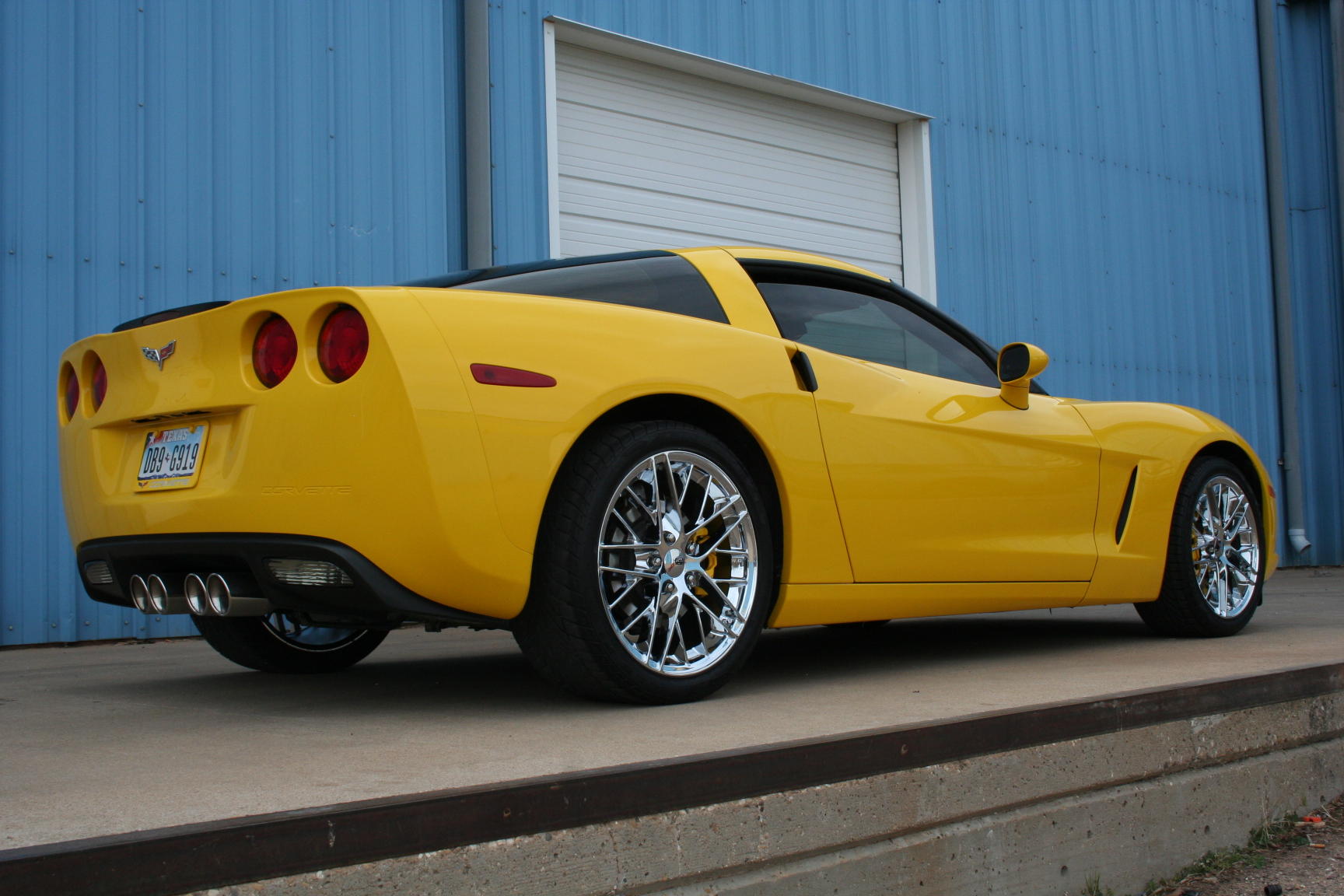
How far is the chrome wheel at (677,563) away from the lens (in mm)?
2930


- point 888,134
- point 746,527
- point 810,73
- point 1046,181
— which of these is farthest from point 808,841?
point 1046,181

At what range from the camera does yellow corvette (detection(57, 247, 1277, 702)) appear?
2666 millimetres

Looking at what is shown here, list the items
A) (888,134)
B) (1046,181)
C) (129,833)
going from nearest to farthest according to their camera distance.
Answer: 1. (129,833)
2. (888,134)
3. (1046,181)

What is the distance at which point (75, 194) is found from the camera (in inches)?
235

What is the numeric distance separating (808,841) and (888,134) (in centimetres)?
855

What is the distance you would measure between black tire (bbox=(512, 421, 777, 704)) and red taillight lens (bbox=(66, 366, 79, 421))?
1.55 meters

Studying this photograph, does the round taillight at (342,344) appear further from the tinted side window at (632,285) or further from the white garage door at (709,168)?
the white garage door at (709,168)

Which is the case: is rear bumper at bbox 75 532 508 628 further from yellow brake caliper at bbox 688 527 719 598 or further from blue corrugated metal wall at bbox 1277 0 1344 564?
blue corrugated metal wall at bbox 1277 0 1344 564

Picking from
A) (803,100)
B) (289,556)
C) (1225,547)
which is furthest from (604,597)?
(803,100)

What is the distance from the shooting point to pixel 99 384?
3.35m

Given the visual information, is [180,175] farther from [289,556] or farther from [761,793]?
[761,793]

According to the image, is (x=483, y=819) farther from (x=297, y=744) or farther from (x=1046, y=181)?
(x=1046, y=181)

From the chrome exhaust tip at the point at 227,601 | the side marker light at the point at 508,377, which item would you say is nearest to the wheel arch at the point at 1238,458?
the side marker light at the point at 508,377

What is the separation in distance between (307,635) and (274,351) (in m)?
1.48
